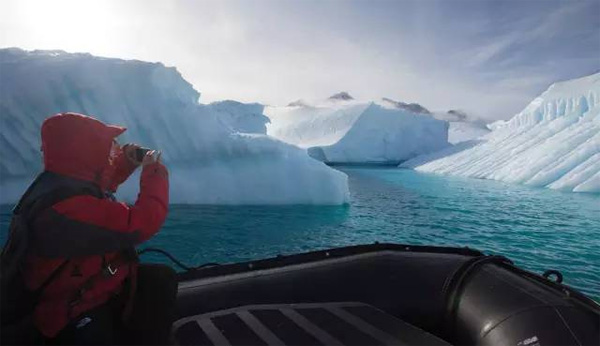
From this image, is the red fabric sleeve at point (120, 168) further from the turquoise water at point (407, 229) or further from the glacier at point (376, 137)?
the glacier at point (376, 137)

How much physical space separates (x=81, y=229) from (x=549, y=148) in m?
26.4

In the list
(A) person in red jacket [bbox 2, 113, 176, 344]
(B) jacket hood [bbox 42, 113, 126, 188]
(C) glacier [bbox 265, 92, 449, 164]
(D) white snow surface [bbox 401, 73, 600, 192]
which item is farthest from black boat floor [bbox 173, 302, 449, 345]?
(C) glacier [bbox 265, 92, 449, 164]

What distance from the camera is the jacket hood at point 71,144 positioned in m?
1.47

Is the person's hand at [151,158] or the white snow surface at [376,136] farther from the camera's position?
the white snow surface at [376,136]

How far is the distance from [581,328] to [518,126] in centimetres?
3591

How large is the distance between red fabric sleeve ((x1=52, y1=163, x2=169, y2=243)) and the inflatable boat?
0.75 m

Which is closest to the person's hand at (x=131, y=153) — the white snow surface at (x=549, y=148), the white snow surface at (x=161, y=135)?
the white snow surface at (x=161, y=135)

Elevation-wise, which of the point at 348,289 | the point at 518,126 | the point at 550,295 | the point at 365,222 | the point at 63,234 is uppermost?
the point at 518,126

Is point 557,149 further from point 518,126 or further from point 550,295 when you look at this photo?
point 550,295

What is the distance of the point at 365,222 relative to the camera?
11.1 m

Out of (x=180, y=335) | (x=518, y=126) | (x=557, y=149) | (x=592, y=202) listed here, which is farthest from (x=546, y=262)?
(x=518, y=126)

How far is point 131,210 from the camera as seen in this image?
1.51 meters

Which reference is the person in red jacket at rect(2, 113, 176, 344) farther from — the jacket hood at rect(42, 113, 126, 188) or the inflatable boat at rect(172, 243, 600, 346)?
the inflatable boat at rect(172, 243, 600, 346)

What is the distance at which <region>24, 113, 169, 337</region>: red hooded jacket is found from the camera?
1.40 metres
